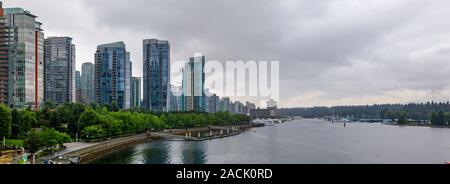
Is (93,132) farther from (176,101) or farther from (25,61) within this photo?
(176,101)

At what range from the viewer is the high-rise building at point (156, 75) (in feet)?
136

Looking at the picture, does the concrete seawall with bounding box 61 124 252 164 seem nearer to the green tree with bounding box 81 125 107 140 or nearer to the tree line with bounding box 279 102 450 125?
the green tree with bounding box 81 125 107 140

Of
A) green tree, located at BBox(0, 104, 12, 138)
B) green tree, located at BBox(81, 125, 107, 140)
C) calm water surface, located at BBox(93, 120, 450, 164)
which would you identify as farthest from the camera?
green tree, located at BBox(81, 125, 107, 140)

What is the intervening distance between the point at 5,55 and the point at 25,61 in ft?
4.22

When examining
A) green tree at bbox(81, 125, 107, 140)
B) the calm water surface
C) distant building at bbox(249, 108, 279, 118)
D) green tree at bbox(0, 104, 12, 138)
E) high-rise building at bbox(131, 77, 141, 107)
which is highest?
high-rise building at bbox(131, 77, 141, 107)

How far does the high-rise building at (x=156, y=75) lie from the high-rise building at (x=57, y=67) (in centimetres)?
954

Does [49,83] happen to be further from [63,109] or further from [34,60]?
[63,109]

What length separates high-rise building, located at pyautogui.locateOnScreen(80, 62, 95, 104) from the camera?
42.7 m

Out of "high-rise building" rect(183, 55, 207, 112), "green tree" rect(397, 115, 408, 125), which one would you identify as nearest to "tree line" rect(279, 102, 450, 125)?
"green tree" rect(397, 115, 408, 125)

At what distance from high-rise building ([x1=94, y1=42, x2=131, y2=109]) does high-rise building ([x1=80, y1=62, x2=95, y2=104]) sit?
4.64 meters

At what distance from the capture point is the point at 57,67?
33312mm

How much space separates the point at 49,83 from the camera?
109 feet
